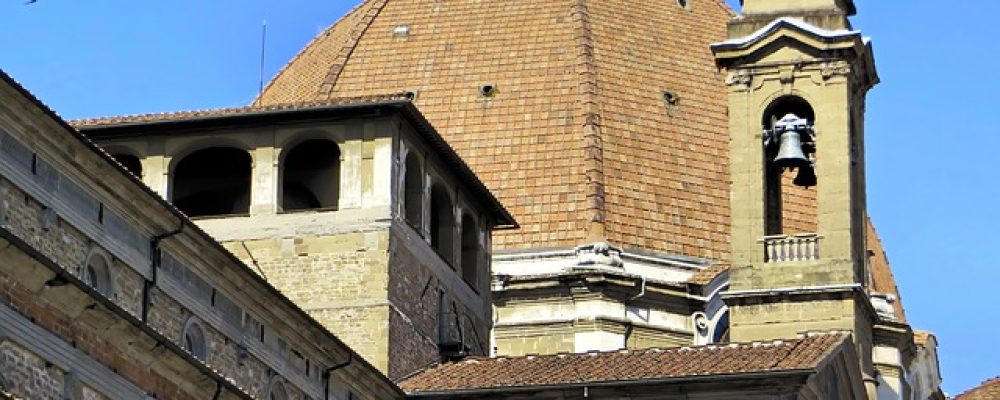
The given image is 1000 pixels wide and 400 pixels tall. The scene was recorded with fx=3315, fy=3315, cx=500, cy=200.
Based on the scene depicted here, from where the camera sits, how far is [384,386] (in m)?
39.3

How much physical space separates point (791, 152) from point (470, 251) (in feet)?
20.8

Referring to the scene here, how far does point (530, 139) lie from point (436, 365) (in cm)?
1976

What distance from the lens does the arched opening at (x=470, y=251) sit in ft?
149

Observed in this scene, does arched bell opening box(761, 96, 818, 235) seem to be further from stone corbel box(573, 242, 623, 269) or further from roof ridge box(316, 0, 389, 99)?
roof ridge box(316, 0, 389, 99)

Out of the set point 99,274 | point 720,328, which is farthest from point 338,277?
point 720,328

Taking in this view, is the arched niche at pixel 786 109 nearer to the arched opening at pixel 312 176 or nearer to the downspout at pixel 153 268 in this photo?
the arched opening at pixel 312 176

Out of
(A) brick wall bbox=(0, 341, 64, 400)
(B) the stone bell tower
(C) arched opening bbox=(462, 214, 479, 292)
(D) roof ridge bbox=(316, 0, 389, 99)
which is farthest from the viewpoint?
(D) roof ridge bbox=(316, 0, 389, 99)

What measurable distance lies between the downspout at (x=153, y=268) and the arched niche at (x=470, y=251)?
11.1 metres

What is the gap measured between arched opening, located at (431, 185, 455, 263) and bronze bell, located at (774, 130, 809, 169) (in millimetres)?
7124

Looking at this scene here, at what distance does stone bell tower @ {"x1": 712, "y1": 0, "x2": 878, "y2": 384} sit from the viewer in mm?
48594

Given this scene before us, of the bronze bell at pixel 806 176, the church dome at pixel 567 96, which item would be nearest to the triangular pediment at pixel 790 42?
the bronze bell at pixel 806 176

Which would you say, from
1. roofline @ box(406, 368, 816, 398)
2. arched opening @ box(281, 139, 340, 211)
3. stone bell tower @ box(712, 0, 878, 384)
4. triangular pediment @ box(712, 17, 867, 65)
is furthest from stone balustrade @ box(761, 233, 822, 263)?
roofline @ box(406, 368, 816, 398)

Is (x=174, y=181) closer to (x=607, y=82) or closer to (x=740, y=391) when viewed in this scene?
(x=740, y=391)

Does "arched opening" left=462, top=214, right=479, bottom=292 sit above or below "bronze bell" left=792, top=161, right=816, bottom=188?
below
